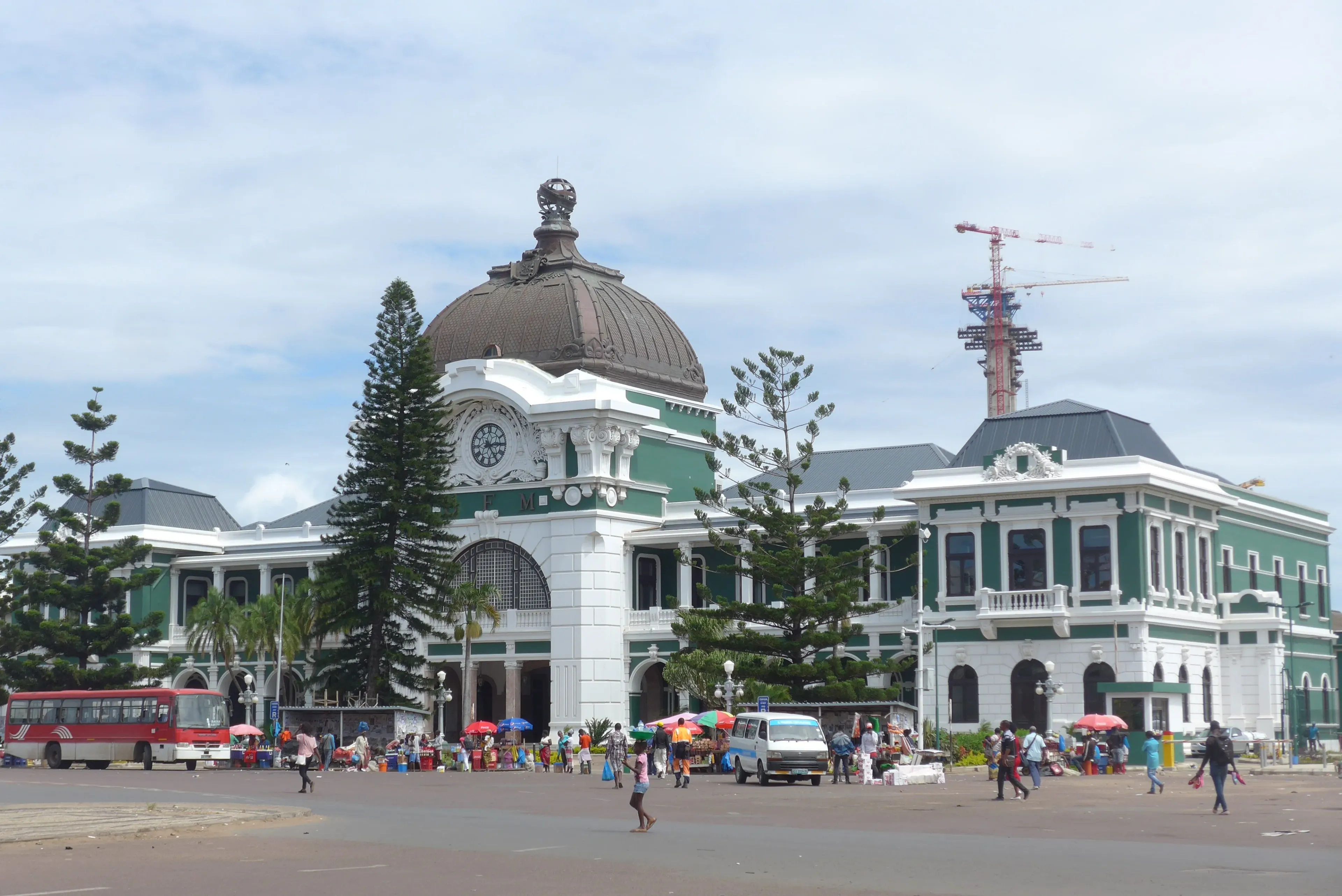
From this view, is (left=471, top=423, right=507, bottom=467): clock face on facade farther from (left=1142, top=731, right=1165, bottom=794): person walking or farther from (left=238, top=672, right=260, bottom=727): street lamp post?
(left=1142, top=731, right=1165, bottom=794): person walking

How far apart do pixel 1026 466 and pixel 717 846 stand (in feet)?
110

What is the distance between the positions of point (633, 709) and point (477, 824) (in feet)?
114

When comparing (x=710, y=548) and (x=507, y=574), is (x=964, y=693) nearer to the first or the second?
(x=710, y=548)

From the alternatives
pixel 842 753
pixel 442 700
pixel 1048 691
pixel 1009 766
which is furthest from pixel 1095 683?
pixel 1009 766

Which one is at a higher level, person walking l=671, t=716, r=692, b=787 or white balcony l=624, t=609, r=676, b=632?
white balcony l=624, t=609, r=676, b=632

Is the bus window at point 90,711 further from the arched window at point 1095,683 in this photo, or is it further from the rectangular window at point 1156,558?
the rectangular window at point 1156,558

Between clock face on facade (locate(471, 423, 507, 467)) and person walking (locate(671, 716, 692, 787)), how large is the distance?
23941 millimetres

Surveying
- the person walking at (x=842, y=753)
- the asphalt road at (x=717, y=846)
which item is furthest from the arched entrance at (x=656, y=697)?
the asphalt road at (x=717, y=846)

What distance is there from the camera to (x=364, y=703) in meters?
54.8

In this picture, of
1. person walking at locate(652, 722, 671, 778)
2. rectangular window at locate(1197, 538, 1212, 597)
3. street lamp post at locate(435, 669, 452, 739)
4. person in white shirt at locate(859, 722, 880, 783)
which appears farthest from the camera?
street lamp post at locate(435, 669, 452, 739)

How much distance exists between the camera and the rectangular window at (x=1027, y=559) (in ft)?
170

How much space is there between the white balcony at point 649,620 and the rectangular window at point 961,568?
9740 millimetres

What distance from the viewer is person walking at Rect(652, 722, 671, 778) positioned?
4100 cm

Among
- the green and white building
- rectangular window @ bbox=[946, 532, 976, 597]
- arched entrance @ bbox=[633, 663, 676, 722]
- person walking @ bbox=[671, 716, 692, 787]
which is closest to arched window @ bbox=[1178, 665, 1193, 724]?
the green and white building
